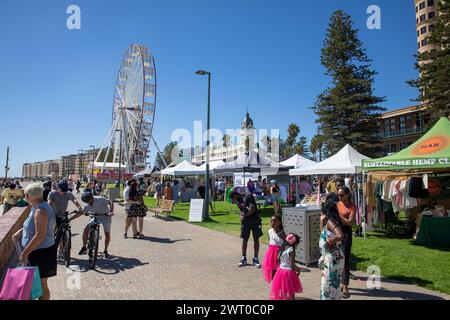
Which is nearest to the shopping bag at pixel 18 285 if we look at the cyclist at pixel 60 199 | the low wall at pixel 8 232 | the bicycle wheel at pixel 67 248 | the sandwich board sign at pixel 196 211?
the low wall at pixel 8 232

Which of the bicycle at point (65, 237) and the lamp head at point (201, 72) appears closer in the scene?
the bicycle at point (65, 237)

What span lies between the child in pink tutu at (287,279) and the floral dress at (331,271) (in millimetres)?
357

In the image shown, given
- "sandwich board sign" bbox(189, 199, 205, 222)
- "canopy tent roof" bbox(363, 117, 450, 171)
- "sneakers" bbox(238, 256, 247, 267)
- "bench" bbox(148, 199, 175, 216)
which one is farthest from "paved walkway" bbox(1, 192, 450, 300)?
"bench" bbox(148, 199, 175, 216)

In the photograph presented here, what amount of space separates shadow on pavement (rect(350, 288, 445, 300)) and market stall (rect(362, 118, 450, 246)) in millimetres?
4257

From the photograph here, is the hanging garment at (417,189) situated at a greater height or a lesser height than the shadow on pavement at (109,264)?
greater

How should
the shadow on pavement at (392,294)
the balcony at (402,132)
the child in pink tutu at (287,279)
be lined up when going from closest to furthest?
the child in pink tutu at (287,279) < the shadow on pavement at (392,294) < the balcony at (402,132)

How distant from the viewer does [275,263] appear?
514cm

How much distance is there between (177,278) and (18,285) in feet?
10.5

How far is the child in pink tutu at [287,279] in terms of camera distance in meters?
4.55

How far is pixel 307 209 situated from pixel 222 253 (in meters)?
2.50

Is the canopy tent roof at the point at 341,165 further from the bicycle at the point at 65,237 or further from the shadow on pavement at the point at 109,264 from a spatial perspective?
the bicycle at the point at 65,237

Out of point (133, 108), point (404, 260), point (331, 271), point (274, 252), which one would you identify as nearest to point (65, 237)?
point (274, 252)

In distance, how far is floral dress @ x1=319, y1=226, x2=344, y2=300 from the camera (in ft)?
15.2
